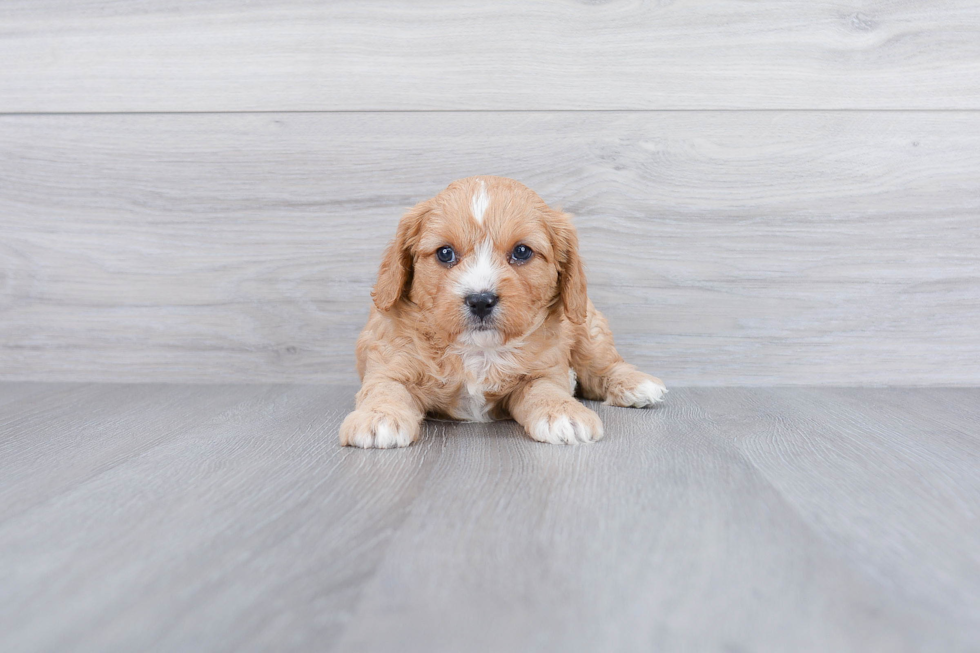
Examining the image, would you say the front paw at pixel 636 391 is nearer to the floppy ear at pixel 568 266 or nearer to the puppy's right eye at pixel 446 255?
the floppy ear at pixel 568 266

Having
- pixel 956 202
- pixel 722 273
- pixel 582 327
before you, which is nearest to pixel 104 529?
pixel 582 327

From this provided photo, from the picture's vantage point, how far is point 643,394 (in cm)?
231

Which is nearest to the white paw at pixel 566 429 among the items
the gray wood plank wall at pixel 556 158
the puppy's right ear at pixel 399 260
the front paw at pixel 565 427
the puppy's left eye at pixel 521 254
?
the front paw at pixel 565 427

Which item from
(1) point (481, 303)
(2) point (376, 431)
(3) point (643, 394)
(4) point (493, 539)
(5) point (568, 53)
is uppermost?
(5) point (568, 53)

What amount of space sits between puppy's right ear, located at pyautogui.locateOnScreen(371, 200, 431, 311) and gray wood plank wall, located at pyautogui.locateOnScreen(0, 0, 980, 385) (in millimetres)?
743

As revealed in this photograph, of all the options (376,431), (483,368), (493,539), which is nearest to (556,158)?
(483,368)

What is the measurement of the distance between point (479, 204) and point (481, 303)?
A: 0.98 ft

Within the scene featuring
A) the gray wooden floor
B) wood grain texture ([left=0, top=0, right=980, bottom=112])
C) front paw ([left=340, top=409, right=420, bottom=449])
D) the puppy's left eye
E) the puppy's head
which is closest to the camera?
the gray wooden floor

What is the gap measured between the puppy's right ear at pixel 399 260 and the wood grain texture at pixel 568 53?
900mm

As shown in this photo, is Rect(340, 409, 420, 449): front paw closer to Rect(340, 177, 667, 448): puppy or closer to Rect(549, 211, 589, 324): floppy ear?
Rect(340, 177, 667, 448): puppy

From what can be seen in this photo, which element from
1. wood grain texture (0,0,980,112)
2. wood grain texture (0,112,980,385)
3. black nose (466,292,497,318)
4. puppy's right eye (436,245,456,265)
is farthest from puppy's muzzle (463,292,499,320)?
wood grain texture (0,0,980,112)

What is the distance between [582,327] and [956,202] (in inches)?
63.6

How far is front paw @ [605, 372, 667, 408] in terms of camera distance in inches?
90.8

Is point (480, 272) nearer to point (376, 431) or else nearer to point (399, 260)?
point (399, 260)
